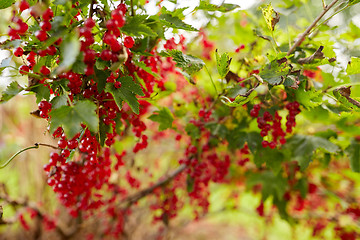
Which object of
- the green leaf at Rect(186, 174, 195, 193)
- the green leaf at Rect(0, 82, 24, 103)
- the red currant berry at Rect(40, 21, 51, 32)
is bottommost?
the green leaf at Rect(186, 174, 195, 193)

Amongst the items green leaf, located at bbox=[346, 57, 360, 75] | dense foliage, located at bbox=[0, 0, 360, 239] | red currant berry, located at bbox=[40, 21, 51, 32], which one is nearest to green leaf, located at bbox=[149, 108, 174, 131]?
dense foliage, located at bbox=[0, 0, 360, 239]

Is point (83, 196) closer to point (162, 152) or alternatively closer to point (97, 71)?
point (97, 71)

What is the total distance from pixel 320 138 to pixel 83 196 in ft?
4.75

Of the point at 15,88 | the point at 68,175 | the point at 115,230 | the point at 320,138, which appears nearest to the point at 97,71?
the point at 15,88

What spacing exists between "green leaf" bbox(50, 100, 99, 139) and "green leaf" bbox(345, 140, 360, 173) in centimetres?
134

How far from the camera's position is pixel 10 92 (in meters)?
0.71

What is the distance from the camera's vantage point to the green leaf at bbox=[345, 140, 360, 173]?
1.28 m

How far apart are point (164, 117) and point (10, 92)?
A: 27.2 inches

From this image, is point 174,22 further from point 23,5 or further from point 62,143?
point 62,143

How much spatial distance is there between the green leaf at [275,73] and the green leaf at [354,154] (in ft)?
2.59

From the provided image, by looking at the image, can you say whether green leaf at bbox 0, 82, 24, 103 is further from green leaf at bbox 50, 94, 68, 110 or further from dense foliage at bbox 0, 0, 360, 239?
green leaf at bbox 50, 94, 68, 110

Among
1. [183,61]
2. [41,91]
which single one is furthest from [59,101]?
[183,61]

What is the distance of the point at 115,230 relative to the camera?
2387 millimetres

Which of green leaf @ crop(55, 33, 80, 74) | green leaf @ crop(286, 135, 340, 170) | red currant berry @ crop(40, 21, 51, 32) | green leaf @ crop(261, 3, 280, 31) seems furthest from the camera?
green leaf @ crop(286, 135, 340, 170)
